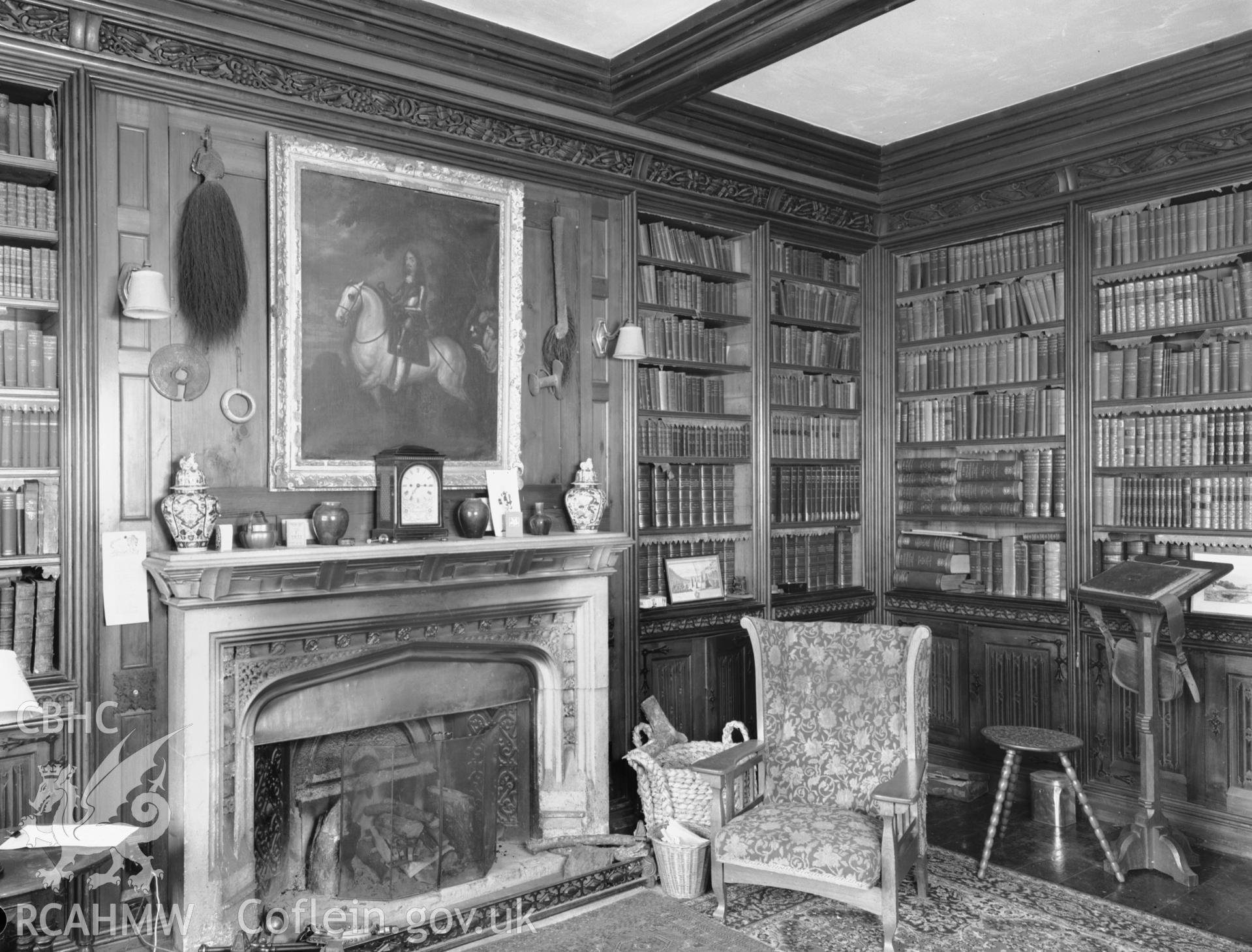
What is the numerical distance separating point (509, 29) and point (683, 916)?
3568mm

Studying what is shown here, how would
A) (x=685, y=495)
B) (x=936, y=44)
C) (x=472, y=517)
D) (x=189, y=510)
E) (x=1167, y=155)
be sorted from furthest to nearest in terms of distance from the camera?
(x=685, y=495) < (x=1167, y=155) < (x=936, y=44) < (x=472, y=517) < (x=189, y=510)

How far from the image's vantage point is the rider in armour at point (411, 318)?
4.05 meters

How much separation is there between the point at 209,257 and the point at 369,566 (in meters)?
1.22

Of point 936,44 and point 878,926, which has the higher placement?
point 936,44

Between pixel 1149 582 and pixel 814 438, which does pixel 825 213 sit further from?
pixel 1149 582

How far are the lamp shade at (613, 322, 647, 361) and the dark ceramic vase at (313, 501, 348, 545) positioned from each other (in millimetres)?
1458

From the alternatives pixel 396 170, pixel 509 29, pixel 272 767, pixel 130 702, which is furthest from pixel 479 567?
pixel 509 29

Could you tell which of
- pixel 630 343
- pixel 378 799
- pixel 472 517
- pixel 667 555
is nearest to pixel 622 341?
pixel 630 343

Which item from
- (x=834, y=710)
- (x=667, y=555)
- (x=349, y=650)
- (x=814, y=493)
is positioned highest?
(x=814, y=493)

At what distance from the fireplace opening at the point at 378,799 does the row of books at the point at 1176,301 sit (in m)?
3.48

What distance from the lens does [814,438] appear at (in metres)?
5.73

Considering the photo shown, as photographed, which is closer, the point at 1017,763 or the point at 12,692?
the point at 12,692

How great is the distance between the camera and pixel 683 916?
3.81 metres

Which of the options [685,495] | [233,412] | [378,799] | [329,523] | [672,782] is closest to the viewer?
[233,412]
